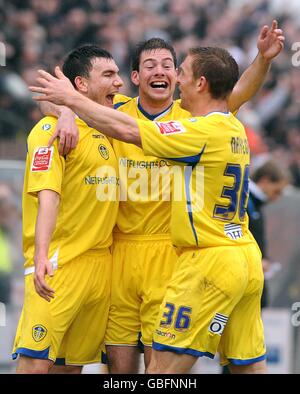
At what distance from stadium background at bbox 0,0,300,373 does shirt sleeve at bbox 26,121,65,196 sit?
14.9ft

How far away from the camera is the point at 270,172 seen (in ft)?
32.2

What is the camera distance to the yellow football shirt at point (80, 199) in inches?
275

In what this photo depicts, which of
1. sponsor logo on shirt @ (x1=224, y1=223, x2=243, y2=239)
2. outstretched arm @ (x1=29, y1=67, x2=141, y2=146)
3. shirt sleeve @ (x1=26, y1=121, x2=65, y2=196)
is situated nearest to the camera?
outstretched arm @ (x1=29, y1=67, x2=141, y2=146)

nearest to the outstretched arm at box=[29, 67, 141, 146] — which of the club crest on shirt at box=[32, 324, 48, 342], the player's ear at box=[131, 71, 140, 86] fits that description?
the player's ear at box=[131, 71, 140, 86]

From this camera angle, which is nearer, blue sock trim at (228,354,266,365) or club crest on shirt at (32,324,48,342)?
blue sock trim at (228,354,266,365)

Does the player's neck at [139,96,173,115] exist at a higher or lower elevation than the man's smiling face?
lower

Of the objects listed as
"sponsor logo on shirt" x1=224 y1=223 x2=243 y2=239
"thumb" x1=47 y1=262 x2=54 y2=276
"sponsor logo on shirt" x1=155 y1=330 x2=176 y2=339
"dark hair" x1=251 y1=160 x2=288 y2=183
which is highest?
"dark hair" x1=251 y1=160 x2=288 y2=183

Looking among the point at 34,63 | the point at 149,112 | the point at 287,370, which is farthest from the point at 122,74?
the point at 149,112

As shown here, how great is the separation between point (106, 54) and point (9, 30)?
6957 mm

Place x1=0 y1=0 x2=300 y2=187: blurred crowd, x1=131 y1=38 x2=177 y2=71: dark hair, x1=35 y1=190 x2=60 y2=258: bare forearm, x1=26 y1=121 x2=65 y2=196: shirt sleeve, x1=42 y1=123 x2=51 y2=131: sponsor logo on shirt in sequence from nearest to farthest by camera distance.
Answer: x1=35 y1=190 x2=60 y2=258: bare forearm → x1=26 y1=121 x2=65 y2=196: shirt sleeve → x1=42 y1=123 x2=51 y2=131: sponsor logo on shirt → x1=131 y1=38 x2=177 y2=71: dark hair → x1=0 y1=0 x2=300 y2=187: blurred crowd

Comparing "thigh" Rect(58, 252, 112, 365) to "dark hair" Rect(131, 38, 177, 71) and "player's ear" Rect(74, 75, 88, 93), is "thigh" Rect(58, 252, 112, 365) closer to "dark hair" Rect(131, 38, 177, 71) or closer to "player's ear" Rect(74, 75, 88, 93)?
"player's ear" Rect(74, 75, 88, 93)

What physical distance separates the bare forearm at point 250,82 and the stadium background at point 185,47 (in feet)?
11.9

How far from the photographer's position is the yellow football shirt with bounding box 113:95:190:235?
718 centimetres

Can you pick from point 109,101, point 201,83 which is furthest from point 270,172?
point 201,83
